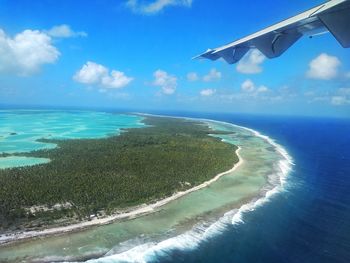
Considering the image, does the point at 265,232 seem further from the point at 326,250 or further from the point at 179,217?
the point at 179,217

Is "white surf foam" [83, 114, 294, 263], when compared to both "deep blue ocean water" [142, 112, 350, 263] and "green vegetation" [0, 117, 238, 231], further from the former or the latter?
"green vegetation" [0, 117, 238, 231]

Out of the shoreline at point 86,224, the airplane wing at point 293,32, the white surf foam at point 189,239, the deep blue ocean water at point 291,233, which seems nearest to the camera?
the airplane wing at point 293,32

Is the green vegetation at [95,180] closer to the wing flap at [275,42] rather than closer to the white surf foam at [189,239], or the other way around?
the white surf foam at [189,239]

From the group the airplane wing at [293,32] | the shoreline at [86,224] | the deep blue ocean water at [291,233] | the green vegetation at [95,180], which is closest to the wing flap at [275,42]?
the airplane wing at [293,32]

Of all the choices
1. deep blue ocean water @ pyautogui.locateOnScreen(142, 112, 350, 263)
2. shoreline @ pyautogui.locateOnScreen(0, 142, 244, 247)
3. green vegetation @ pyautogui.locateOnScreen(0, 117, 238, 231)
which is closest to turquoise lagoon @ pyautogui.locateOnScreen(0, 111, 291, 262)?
shoreline @ pyautogui.locateOnScreen(0, 142, 244, 247)

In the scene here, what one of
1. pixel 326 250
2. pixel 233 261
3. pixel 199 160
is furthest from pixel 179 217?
pixel 199 160

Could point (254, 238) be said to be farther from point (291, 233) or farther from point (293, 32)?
point (293, 32)
